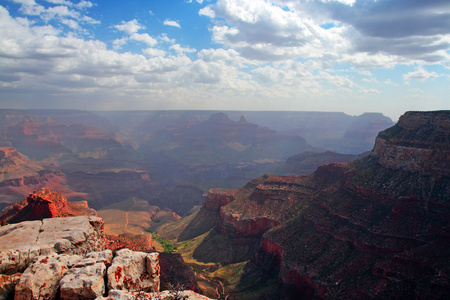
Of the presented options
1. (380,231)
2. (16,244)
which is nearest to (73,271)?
(16,244)

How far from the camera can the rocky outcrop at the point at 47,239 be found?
60.8 ft

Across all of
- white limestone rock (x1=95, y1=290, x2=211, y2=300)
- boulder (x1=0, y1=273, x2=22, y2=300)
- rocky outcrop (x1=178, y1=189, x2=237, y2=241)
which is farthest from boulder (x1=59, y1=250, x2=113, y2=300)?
rocky outcrop (x1=178, y1=189, x2=237, y2=241)

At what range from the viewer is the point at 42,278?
15.7 m

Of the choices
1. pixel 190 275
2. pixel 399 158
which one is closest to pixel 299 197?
pixel 399 158

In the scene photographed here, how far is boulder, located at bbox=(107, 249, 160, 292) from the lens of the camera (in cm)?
1661

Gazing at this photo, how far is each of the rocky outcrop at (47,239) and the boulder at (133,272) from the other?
19.8 feet

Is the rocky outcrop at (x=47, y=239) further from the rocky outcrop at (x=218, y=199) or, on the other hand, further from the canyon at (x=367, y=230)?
the rocky outcrop at (x=218, y=199)

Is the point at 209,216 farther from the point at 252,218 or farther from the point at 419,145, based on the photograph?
the point at 419,145

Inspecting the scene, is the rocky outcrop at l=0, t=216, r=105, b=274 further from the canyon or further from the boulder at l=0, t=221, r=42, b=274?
the canyon

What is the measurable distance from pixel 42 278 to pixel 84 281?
94.2 inches

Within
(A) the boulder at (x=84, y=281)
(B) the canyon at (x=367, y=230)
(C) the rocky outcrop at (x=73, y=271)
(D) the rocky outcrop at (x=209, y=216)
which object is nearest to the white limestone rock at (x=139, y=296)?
(C) the rocky outcrop at (x=73, y=271)

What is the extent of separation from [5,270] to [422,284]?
4408 cm

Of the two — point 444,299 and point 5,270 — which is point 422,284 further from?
point 5,270

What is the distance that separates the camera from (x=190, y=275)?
158 feet
